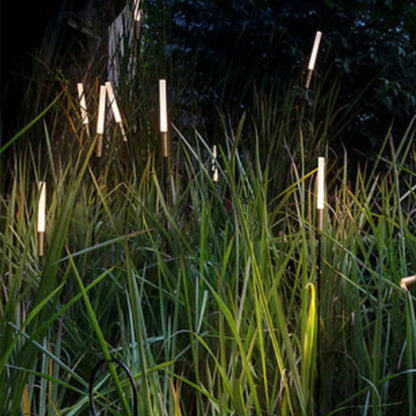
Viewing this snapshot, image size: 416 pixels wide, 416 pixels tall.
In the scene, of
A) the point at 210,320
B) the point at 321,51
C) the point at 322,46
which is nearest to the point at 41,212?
the point at 210,320

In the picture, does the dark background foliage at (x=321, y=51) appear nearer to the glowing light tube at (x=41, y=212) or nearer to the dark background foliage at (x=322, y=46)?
the dark background foliage at (x=322, y=46)

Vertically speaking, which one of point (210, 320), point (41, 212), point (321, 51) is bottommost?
point (210, 320)

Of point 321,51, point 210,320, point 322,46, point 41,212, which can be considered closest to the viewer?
point 41,212

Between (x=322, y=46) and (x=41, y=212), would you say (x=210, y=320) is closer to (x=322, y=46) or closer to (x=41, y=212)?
(x=41, y=212)

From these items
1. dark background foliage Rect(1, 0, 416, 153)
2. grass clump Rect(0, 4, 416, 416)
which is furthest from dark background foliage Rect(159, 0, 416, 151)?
grass clump Rect(0, 4, 416, 416)

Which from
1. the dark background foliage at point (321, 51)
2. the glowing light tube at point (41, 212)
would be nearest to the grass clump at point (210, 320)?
the glowing light tube at point (41, 212)

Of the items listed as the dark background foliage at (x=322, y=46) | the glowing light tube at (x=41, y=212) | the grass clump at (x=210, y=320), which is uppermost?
the dark background foliage at (x=322, y=46)

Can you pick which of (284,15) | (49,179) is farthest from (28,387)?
(284,15)

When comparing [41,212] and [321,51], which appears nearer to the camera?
[41,212]

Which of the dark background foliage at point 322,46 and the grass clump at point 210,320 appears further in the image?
the dark background foliage at point 322,46

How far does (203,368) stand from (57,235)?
18.0 inches

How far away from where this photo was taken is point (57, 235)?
30.5 inches

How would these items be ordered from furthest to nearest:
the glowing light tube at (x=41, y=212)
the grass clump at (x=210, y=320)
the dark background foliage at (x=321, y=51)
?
the dark background foliage at (x=321, y=51) → the glowing light tube at (x=41, y=212) → the grass clump at (x=210, y=320)

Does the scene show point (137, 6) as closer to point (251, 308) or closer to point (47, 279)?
point (251, 308)
